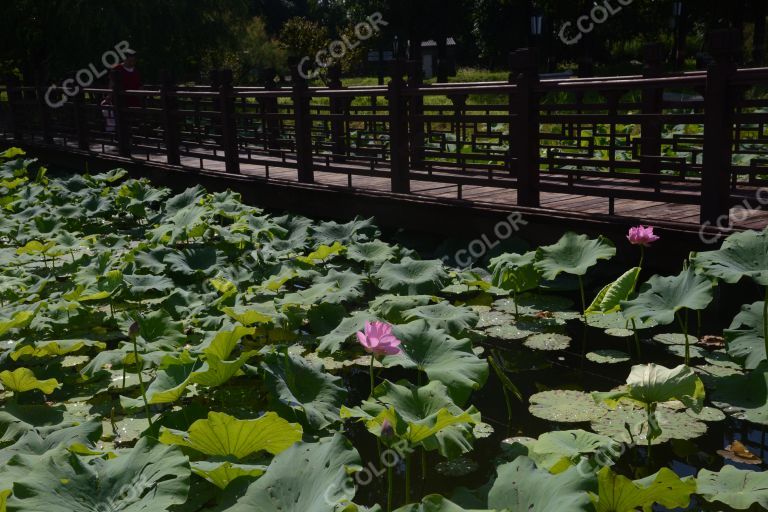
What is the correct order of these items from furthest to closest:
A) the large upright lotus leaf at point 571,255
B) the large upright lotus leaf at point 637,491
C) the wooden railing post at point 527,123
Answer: the wooden railing post at point 527,123, the large upright lotus leaf at point 571,255, the large upright lotus leaf at point 637,491

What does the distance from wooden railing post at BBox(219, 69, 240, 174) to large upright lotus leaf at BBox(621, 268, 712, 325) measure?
5.69 metres

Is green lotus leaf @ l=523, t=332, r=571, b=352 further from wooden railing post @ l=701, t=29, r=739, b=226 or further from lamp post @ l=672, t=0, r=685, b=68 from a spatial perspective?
lamp post @ l=672, t=0, r=685, b=68

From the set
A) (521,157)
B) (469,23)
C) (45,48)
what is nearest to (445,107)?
(521,157)

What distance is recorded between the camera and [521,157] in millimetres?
5895

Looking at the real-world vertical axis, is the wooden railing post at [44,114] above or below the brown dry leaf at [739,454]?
above

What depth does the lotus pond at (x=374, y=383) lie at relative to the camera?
2.31 metres

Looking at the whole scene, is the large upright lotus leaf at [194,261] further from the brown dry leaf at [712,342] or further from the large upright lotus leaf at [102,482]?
the brown dry leaf at [712,342]

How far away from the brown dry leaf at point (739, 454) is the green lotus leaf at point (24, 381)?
106 inches

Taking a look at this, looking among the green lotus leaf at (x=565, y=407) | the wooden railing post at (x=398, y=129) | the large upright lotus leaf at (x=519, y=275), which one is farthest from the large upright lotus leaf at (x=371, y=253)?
the green lotus leaf at (x=565, y=407)

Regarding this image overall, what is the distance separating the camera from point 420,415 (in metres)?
2.79

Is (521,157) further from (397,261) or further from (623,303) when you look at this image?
(623,303)

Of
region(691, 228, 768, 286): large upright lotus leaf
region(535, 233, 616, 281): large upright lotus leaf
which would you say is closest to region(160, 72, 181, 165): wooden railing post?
region(535, 233, 616, 281): large upright lotus leaf

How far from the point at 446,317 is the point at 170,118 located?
21.8 ft

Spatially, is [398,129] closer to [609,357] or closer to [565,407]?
[609,357]
